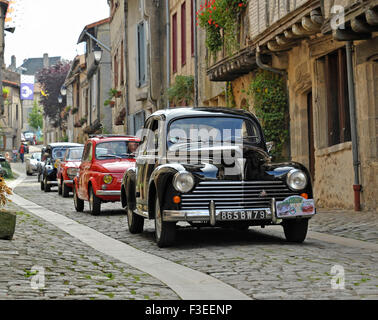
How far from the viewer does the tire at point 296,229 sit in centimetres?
948

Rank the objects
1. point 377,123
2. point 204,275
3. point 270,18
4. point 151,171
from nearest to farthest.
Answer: point 204,275
point 151,171
point 377,123
point 270,18

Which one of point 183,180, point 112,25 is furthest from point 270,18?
point 112,25

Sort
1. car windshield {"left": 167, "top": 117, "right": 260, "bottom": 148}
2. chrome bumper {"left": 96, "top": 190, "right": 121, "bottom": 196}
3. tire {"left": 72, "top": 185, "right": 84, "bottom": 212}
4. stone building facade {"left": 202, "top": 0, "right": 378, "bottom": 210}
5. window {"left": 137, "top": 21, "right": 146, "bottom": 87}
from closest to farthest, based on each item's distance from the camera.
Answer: car windshield {"left": 167, "top": 117, "right": 260, "bottom": 148} → stone building facade {"left": 202, "top": 0, "right": 378, "bottom": 210} → chrome bumper {"left": 96, "top": 190, "right": 121, "bottom": 196} → tire {"left": 72, "top": 185, "right": 84, "bottom": 212} → window {"left": 137, "top": 21, "right": 146, "bottom": 87}

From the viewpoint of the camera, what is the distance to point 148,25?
32594mm

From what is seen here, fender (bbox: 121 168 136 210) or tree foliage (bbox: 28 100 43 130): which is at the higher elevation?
tree foliage (bbox: 28 100 43 130)

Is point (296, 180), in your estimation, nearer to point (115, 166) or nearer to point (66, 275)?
point (66, 275)

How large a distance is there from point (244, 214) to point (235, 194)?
10.4 inches

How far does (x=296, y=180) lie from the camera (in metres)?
9.22

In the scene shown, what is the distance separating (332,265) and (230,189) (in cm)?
199

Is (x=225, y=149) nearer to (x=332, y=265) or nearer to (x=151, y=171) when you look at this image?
(x=151, y=171)

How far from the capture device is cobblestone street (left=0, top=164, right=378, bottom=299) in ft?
20.0

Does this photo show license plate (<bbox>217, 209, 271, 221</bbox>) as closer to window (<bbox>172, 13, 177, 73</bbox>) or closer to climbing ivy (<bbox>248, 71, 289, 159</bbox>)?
climbing ivy (<bbox>248, 71, 289, 159</bbox>)

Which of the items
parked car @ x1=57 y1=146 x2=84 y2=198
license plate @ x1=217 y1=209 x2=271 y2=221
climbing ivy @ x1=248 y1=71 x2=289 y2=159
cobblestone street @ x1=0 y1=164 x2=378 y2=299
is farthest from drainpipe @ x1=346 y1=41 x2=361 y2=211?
parked car @ x1=57 y1=146 x2=84 y2=198

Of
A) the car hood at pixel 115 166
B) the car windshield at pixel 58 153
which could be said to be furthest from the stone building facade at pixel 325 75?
the car windshield at pixel 58 153
